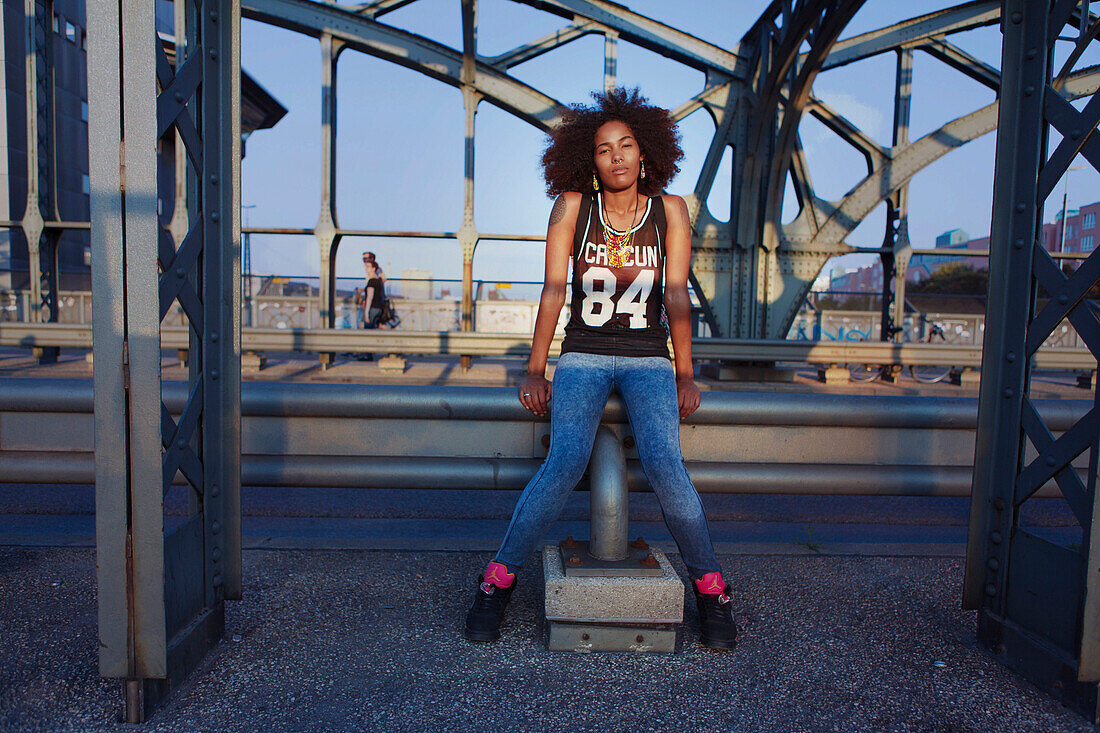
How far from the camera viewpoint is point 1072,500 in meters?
2.11

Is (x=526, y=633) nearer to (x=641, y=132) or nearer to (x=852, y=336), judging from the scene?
(x=641, y=132)

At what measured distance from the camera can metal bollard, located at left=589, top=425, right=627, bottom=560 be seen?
7.86 feet

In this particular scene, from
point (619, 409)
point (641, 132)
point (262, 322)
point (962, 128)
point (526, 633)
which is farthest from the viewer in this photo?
point (262, 322)

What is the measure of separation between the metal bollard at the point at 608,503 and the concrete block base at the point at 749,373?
904cm

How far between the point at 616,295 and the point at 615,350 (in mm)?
212

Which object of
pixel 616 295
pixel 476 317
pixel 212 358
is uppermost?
pixel 616 295

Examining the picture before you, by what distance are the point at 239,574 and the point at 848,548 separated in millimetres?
2752

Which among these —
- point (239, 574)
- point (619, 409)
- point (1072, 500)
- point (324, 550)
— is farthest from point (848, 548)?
point (239, 574)

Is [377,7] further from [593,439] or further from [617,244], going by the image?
[593,439]

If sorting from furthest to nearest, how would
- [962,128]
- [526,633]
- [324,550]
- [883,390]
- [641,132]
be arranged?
[962,128] < [883,390] < [324,550] < [641,132] < [526,633]

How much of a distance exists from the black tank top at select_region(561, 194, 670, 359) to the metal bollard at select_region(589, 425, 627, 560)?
0.39 meters

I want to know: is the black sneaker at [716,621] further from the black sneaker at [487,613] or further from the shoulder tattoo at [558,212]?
the shoulder tattoo at [558,212]

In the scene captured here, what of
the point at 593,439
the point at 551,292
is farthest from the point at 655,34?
the point at 593,439

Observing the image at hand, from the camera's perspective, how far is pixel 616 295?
257cm
